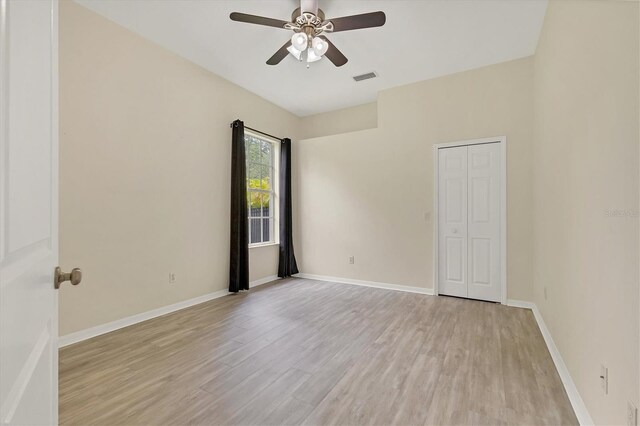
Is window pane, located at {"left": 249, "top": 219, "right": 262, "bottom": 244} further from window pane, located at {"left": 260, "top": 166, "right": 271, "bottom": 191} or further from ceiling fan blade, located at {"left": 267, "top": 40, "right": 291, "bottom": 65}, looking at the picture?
ceiling fan blade, located at {"left": 267, "top": 40, "right": 291, "bottom": 65}

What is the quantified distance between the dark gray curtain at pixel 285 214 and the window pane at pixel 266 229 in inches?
9.1

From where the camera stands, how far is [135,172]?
318cm

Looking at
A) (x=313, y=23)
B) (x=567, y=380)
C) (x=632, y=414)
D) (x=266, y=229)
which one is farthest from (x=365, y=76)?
(x=632, y=414)

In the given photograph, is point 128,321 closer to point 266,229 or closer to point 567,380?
point 266,229

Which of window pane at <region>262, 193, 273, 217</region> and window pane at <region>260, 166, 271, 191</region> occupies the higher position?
window pane at <region>260, 166, 271, 191</region>

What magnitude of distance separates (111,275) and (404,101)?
431 centimetres

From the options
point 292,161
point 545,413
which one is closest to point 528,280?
point 545,413

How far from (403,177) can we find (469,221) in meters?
1.10

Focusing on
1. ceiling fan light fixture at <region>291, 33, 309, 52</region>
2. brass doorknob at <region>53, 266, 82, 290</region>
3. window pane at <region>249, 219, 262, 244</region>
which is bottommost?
window pane at <region>249, 219, 262, 244</region>

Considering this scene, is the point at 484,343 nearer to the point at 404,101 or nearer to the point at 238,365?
the point at 238,365

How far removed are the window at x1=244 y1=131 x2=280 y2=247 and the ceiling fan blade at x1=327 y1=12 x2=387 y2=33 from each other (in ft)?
8.35

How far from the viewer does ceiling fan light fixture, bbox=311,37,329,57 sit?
107 inches

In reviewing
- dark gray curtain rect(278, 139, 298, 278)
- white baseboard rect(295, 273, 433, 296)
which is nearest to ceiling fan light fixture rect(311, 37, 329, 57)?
dark gray curtain rect(278, 139, 298, 278)

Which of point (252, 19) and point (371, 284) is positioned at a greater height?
point (252, 19)
